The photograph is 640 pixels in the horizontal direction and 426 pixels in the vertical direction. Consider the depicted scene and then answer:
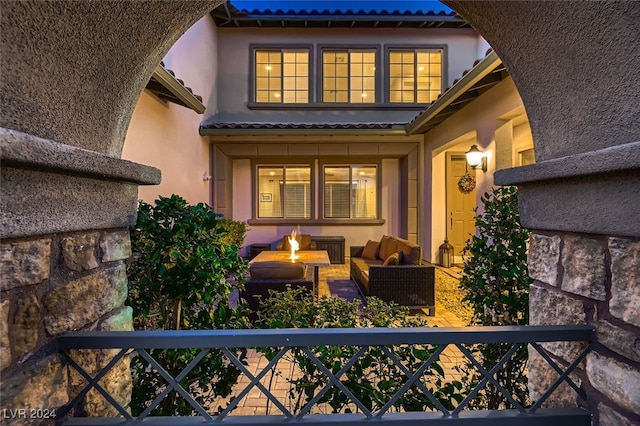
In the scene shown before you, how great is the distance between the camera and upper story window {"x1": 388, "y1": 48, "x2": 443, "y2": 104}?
7.77 metres

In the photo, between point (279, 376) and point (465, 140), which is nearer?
point (279, 376)

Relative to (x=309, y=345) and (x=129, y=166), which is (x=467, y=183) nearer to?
(x=309, y=345)

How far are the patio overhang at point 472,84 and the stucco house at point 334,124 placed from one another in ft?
3.81

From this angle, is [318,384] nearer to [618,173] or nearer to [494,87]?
[618,173]

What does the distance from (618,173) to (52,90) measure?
5.36ft

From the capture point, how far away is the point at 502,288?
1822mm

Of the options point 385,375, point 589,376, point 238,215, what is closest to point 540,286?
point 589,376

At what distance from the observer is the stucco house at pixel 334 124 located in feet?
23.3

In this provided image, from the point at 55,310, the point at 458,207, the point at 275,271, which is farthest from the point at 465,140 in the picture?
the point at 55,310

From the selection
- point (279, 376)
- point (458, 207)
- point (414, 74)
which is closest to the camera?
point (279, 376)

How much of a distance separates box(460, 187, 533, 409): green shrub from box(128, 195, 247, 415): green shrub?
139 centimetres


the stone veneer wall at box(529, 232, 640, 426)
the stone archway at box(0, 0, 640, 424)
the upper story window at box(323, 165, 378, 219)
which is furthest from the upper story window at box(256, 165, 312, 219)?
the stone veneer wall at box(529, 232, 640, 426)

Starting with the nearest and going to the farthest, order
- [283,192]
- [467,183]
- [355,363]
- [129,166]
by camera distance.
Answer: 1. [129,166]
2. [355,363]
3. [467,183]
4. [283,192]

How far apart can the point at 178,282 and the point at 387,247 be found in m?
4.29
